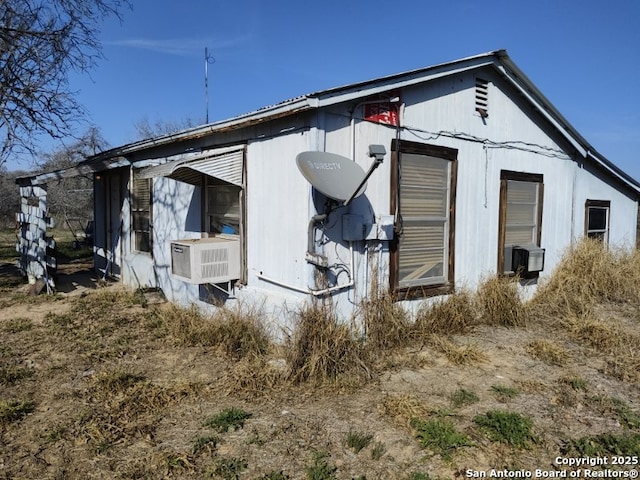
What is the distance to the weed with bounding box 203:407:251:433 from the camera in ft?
11.0

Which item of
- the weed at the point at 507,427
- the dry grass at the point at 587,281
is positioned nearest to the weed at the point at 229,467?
the weed at the point at 507,427

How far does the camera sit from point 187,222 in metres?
6.88

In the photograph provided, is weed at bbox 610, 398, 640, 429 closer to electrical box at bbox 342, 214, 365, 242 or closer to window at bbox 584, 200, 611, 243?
electrical box at bbox 342, 214, 365, 242

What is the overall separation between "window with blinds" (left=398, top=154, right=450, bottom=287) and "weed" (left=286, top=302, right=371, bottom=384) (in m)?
1.48

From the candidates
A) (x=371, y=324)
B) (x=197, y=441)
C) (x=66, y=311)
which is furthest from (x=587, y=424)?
(x=66, y=311)

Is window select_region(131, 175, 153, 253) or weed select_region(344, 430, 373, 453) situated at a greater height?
window select_region(131, 175, 153, 253)

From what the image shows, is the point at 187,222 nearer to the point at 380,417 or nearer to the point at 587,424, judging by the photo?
the point at 380,417

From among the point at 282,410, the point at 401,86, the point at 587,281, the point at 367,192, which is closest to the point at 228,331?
the point at 282,410

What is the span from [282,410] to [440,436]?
4.15 feet

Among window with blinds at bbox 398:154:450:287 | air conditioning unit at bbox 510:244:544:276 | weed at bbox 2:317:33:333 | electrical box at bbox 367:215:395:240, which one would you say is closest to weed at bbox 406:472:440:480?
→ electrical box at bbox 367:215:395:240

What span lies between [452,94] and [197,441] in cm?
525

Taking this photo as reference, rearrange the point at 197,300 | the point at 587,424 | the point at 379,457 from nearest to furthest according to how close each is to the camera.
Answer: the point at 379,457
the point at 587,424
the point at 197,300

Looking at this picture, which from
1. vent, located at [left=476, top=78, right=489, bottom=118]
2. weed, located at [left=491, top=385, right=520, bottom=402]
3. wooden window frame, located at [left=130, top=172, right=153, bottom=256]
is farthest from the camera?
wooden window frame, located at [left=130, top=172, right=153, bottom=256]

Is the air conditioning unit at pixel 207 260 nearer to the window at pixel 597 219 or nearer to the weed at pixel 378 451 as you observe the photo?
the weed at pixel 378 451
